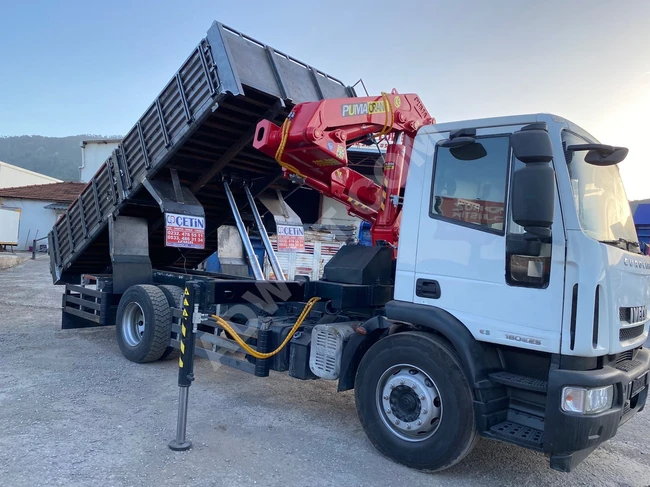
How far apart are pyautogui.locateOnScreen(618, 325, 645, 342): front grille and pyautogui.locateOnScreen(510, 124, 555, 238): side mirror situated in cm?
99

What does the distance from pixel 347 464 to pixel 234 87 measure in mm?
3912

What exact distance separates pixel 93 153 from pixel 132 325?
103 feet

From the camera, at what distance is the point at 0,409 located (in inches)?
183

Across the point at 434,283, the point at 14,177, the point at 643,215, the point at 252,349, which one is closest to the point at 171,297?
the point at 252,349

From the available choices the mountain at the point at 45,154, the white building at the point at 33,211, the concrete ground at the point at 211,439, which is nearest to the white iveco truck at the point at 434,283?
the concrete ground at the point at 211,439

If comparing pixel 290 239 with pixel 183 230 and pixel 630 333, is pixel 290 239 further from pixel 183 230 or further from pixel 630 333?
pixel 630 333

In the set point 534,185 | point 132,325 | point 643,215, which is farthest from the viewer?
point 643,215

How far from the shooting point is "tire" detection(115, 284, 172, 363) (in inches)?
244

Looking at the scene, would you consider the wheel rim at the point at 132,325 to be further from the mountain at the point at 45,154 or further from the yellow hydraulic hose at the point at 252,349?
the mountain at the point at 45,154

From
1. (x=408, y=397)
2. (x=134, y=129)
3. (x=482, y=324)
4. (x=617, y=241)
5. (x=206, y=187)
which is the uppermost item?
(x=134, y=129)

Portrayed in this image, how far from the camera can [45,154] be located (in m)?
102

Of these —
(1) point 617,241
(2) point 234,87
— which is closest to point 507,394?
(1) point 617,241

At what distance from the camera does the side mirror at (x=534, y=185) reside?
3.00m

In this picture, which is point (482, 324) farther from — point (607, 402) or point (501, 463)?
point (501, 463)
